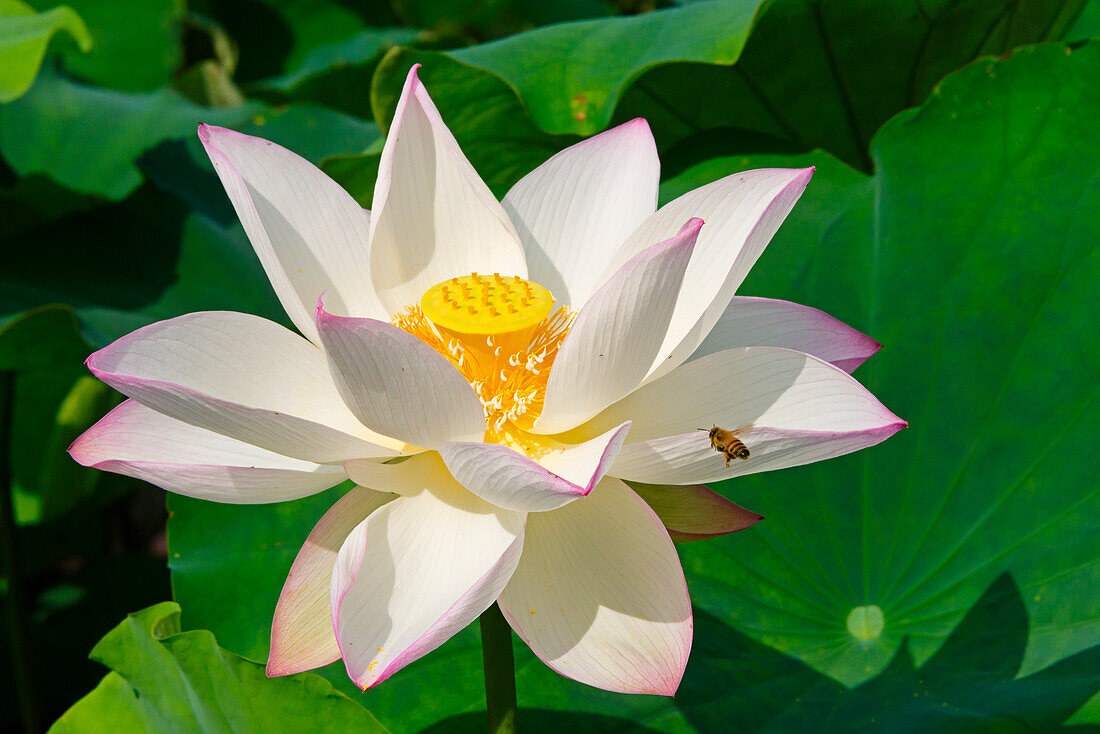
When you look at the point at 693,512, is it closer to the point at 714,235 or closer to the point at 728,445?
the point at 728,445

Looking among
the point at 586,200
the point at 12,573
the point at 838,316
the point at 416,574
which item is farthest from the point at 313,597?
the point at 12,573

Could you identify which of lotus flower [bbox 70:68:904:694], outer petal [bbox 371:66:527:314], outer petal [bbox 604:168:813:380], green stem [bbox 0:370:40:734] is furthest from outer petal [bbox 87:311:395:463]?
green stem [bbox 0:370:40:734]

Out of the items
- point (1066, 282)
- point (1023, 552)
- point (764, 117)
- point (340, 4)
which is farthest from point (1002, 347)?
point (340, 4)

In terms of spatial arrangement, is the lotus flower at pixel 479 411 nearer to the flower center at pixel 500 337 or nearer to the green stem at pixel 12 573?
the flower center at pixel 500 337

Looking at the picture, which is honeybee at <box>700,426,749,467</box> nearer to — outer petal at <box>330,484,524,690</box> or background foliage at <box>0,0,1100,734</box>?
outer petal at <box>330,484,524,690</box>

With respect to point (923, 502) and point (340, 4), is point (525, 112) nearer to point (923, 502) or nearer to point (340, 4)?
point (923, 502)

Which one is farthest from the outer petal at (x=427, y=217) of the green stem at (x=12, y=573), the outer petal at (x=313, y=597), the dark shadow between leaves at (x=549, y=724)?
the green stem at (x=12, y=573)
